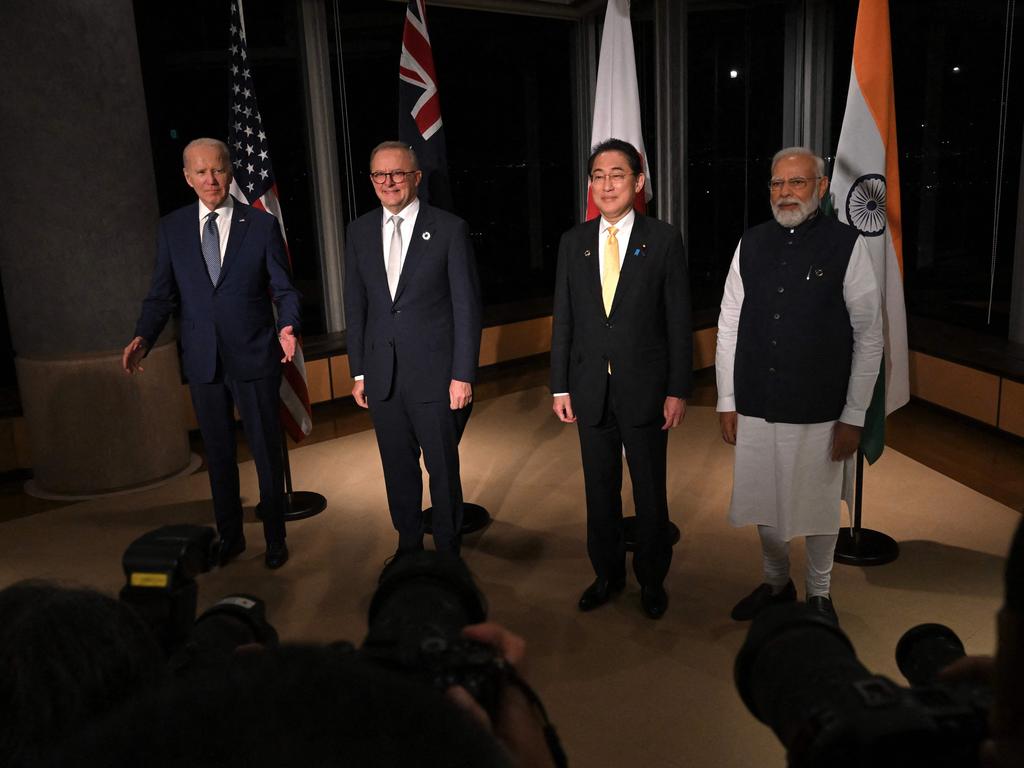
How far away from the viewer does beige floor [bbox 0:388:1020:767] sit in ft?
8.25


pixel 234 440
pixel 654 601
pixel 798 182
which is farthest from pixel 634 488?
pixel 234 440

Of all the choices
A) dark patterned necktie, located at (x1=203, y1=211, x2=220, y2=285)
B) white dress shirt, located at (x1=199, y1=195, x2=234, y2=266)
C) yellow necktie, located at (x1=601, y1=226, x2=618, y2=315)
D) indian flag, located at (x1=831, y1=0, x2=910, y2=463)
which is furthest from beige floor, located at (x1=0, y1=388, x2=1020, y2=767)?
white dress shirt, located at (x1=199, y1=195, x2=234, y2=266)

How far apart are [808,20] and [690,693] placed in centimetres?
612

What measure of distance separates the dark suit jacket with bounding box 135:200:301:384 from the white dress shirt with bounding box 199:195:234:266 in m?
0.02

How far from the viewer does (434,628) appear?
789mm

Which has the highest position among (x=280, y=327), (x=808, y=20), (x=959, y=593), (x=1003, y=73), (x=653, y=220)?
(x=808, y=20)

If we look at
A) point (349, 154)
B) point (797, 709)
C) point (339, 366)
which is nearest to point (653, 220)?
point (797, 709)

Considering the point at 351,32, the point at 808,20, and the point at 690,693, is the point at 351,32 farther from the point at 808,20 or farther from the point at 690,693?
the point at 690,693

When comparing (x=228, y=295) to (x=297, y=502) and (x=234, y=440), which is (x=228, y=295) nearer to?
(x=234, y=440)

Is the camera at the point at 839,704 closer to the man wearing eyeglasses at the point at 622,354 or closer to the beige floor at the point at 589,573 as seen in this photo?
the beige floor at the point at 589,573

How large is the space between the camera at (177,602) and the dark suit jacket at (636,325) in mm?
2085

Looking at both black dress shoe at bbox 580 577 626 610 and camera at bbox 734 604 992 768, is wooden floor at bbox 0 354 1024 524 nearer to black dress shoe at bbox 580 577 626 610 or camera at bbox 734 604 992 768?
black dress shoe at bbox 580 577 626 610

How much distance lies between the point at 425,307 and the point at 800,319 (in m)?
1.32

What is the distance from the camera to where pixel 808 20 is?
7.02 meters
